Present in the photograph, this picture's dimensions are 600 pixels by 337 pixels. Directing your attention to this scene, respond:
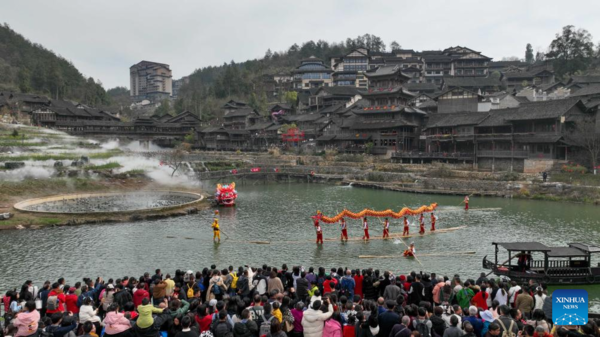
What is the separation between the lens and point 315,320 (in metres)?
9.59

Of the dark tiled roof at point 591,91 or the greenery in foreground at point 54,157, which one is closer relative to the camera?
the greenery in foreground at point 54,157

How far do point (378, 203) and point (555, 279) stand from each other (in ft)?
87.6

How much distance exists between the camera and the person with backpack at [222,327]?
899cm

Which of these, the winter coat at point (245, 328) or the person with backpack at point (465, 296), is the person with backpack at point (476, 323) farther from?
the winter coat at point (245, 328)

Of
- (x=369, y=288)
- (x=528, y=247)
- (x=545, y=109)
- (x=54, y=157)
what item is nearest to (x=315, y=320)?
(x=369, y=288)

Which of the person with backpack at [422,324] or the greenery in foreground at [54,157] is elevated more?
the greenery in foreground at [54,157]

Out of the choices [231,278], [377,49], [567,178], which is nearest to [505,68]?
[377,49]

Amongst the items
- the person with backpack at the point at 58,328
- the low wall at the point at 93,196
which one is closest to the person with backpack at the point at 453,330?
the person with backpack at the point at 58,328

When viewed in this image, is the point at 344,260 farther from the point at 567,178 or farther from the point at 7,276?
the point at 567,178

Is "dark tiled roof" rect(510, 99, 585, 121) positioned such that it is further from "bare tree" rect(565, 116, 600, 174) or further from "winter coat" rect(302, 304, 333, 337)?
"winter coat" rect(302, 304, 333, 337)

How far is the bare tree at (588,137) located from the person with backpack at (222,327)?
166 ft

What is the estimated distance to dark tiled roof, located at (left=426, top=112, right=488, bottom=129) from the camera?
60.7 meters

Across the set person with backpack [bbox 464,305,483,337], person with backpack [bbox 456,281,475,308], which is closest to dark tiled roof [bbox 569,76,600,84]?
person with backpack [bbox 456,281,475,308]

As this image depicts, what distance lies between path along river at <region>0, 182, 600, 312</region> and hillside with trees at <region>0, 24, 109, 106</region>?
93580 millimetres
